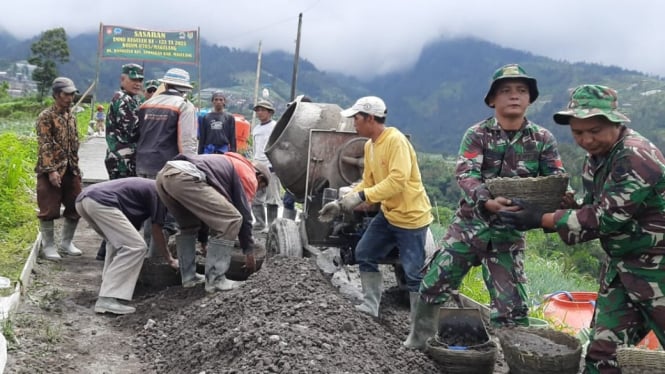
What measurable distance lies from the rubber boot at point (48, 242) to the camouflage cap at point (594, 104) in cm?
558

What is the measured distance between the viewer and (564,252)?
1869 centimetres

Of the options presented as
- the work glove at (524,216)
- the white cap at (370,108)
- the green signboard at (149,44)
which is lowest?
the work glove at (524,216)

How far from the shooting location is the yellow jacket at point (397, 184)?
15.4 feet

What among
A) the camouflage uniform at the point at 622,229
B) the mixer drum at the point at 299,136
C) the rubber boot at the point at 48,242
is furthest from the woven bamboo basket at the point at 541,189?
the rubber boot at the point at 48,242

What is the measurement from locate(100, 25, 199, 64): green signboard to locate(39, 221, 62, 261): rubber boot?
13946 millimetres

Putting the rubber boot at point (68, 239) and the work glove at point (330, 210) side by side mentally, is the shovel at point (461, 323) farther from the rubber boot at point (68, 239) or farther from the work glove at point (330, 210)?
the rubber boot at point (68, 239)

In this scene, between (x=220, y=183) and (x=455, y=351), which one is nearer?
(x=455, y=351)

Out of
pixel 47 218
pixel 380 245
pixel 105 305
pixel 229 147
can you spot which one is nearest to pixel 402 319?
pixel 380 245

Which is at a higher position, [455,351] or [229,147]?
[229,147]

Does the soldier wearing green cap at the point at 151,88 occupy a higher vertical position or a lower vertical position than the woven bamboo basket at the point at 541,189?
higher

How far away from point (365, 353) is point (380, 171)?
1458 mm

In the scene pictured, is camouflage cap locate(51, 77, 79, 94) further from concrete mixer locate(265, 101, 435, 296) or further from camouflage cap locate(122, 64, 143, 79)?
concrete mixer locate(265, 101, 435, 296)

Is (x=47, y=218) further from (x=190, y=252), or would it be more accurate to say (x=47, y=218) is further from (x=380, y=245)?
(x=380, y=245)

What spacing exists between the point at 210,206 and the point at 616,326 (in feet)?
10.7
